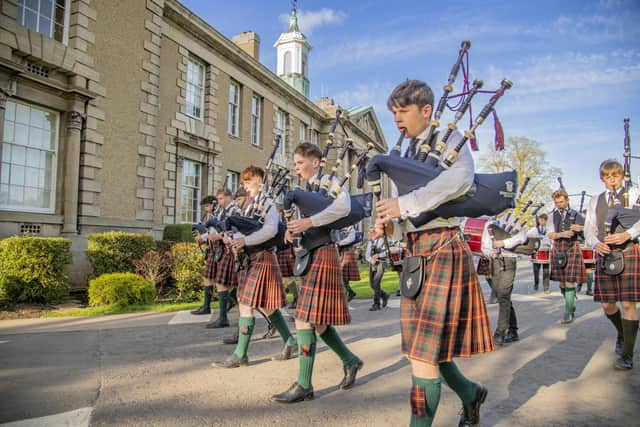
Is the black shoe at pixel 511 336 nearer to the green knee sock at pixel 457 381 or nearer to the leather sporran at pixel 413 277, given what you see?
the green knee sock at pixel 457 381

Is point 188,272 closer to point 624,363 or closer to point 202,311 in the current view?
point 202,311

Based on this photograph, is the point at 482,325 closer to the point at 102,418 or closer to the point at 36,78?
the point at 102,418

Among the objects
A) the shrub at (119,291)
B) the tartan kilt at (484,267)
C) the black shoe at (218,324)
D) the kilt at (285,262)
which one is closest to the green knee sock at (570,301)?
Answer: the tartan kilt at (484,267)

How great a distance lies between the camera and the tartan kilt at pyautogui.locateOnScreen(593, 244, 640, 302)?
3791 mm

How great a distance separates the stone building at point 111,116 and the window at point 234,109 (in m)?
0.05

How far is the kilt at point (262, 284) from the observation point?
3699 millimetres

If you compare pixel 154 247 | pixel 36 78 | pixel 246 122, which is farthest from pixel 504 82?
pixel 246 122

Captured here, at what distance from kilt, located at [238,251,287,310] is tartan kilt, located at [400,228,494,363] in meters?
1.80

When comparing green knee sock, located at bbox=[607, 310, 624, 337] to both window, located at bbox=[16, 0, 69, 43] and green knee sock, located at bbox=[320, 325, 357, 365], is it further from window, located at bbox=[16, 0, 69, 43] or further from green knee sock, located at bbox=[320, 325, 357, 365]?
window, located at bbox=[16, 0, 69, 43]

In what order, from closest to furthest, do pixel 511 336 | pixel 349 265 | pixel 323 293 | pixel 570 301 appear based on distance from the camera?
pixel 323 293
pixel 511 336
pixel 570 301
pixel 349 265

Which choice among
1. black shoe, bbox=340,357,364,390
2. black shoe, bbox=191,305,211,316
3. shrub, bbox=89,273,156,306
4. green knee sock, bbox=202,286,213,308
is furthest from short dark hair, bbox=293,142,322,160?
shrub, bbox=89,273,156,306

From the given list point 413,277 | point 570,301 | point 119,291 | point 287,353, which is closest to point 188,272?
point 119,291

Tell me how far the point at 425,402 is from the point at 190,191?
45.2ft

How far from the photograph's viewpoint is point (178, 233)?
12578 millimetres
